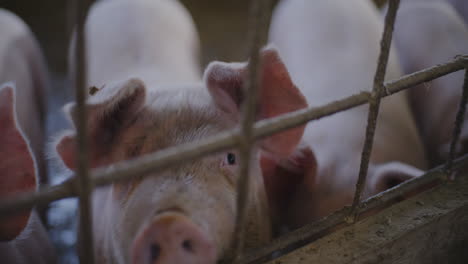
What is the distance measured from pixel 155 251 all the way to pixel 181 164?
0.24 m

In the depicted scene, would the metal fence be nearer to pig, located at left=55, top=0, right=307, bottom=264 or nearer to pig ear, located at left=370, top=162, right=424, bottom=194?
pig, located at left=55, top=0, right=307, bottom=264

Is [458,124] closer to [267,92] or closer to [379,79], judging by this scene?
[379,79]

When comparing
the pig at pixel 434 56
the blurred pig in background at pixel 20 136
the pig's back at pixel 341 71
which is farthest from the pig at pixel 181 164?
the pig at pixel 434 56

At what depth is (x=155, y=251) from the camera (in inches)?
36.3

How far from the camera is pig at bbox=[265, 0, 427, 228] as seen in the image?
1.80 meters

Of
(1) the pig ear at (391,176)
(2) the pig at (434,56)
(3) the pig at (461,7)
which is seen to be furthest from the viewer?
(3) the pig at (461,7)

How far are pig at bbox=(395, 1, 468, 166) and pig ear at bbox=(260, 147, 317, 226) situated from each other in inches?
27.1

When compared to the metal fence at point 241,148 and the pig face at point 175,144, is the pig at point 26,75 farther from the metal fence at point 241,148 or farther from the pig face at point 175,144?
the metal fence at point 241,148

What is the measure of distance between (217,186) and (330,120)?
1.18 metres

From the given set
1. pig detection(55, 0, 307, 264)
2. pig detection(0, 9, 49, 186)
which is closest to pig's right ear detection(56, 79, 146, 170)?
pig detection(55, 0, 307, 264)

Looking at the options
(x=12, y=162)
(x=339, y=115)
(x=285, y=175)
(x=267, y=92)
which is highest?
(x=267, y=92)

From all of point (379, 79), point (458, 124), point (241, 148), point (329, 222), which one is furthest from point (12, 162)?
point (458, 124)

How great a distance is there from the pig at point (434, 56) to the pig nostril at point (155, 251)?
4.73 ft

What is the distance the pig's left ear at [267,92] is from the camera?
1.11 meters
